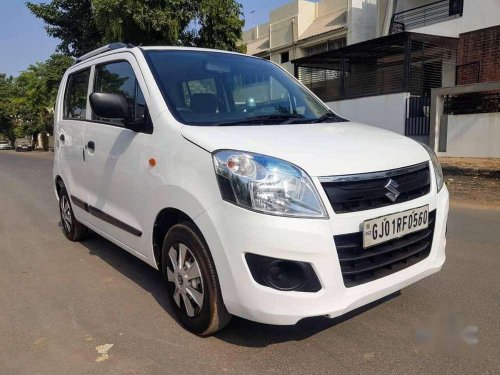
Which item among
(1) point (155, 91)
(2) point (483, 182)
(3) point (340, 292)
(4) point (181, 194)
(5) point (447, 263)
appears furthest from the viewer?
(2) point (483, 182)

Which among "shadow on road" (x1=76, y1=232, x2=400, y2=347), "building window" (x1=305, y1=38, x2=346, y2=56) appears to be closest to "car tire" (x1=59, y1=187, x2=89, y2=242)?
"shadow on road" (x1=76, y1=232, x2=400, y2=347)

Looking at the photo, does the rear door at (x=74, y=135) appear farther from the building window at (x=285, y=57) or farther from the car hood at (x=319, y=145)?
the building window at (x=285, y=57)

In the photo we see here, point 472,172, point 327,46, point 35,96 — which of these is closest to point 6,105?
point 35,96

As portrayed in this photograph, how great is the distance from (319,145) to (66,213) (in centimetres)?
382

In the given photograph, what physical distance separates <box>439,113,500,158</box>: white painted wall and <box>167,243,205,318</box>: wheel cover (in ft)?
41.8

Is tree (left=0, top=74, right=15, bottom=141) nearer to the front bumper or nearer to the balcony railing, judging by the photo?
the balcony railing

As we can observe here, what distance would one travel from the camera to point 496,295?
3521 millimetres

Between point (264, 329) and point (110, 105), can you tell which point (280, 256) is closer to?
point (264, 329)

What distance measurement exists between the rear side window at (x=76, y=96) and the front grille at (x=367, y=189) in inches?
119

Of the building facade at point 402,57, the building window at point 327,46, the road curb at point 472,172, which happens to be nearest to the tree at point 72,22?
the building facade at point 402,57

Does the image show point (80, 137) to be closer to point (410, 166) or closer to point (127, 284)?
point (127, 284)

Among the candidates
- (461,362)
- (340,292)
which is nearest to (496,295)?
(461,362)

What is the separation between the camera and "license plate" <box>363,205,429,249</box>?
253 centimetres

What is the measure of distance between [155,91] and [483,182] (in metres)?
8.29
